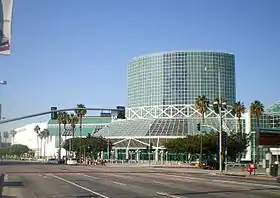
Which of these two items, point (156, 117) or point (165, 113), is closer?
point (156, 117)

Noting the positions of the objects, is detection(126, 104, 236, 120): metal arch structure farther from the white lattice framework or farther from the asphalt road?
the asphalt road

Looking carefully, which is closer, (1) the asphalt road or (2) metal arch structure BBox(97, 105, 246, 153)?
(1) the asphalt road

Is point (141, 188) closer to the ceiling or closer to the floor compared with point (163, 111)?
closer to the floor

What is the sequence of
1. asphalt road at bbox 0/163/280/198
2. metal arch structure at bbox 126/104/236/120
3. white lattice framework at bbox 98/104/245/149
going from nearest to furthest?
asphalt road at bbox 0/163/280/198 → white lattice framework at bbox 98/104/245/149 → metal arch structure at bbox 126/104/236/120

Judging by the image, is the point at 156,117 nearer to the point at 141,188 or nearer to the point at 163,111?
the point at 163,111

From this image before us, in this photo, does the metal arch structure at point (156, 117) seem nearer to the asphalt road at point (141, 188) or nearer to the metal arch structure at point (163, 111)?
the metal arch structure at point (163, 111)

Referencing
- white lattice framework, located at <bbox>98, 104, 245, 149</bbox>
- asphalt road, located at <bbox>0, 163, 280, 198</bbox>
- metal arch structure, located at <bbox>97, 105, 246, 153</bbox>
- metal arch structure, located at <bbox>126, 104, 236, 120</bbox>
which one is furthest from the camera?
metal arch structure, located at <bbox>126, 104, 236, 120</bbox>

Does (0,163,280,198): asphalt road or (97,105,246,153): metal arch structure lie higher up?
(97,105,246,153): metal arch structure

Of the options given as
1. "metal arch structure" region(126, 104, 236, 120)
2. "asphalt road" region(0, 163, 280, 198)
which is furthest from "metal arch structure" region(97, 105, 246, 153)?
"asphalt road" region(0, 163, 280, 198)

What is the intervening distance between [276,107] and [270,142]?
85.3 m

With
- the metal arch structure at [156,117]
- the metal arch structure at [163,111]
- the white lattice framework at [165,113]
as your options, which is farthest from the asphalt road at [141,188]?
the metal arch structure at [163,111]

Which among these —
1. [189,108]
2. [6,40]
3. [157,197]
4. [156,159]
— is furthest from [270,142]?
[189,108]

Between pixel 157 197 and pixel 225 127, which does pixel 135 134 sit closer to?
pixel 225 127

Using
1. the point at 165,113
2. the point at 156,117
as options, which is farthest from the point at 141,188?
the point at 165,113
